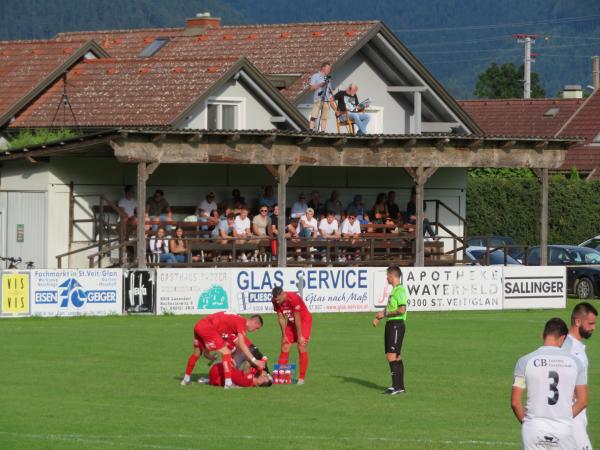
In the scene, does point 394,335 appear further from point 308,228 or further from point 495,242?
point 495,242

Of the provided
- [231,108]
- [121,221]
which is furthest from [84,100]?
[121,221]

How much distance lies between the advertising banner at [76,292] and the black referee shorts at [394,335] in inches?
501

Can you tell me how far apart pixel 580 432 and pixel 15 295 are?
21.0m

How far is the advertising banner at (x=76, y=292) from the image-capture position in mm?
31489

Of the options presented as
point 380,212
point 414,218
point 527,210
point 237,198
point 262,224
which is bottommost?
point 262,224

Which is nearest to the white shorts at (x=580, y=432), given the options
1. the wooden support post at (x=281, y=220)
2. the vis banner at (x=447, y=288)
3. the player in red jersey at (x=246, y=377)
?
the player in red jersey at (x=246, y=377)

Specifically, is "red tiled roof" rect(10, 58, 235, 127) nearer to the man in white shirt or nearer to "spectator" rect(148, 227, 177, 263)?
the man in white shirt

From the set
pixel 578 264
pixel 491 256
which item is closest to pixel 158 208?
pixel 491 256

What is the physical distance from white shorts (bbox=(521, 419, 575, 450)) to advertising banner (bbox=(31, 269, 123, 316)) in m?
20.9

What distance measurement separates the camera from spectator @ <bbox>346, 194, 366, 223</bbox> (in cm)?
4123

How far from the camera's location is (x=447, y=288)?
36.4m

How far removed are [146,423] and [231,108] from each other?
25.7 metres

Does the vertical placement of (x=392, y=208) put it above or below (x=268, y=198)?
below

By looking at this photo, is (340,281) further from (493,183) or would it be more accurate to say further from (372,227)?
(493,183)
